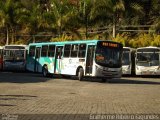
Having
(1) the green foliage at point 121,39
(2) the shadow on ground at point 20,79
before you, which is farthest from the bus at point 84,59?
(1) the green foliage at point 121,39

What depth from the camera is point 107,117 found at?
12227mm

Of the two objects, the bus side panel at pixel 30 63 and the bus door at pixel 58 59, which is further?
the bus side panel at pixel 30 63

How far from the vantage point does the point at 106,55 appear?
97.6 feet

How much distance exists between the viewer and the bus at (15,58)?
44469mm

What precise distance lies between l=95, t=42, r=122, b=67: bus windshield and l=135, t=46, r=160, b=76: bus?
11.0 m

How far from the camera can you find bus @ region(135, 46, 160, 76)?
1596 inches

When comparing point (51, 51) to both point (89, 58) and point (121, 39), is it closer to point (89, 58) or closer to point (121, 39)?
point (89, 58)

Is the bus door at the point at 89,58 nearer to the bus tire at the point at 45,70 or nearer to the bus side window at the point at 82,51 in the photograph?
the bus side window at the point at 82,51

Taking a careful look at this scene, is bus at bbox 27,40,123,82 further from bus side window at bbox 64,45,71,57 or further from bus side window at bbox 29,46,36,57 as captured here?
bus side window at bbox 29,46,36,57

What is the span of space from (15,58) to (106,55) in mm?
16819

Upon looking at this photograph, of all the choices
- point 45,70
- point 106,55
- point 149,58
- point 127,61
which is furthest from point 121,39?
point 106,55

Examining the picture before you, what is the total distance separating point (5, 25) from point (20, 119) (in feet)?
161

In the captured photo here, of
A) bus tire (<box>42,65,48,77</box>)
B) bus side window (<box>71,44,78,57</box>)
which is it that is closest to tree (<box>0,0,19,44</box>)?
bus tire (<box>42,65,48,77</box>)

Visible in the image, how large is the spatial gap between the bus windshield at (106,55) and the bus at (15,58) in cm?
1604
